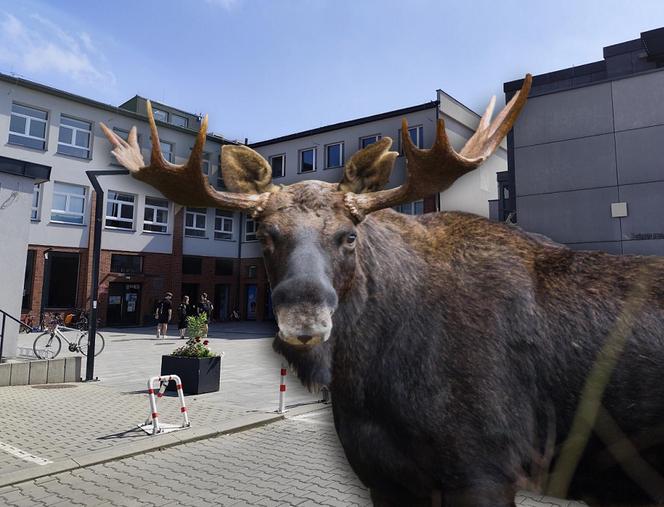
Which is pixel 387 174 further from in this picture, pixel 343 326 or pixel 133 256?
pixel 133 256

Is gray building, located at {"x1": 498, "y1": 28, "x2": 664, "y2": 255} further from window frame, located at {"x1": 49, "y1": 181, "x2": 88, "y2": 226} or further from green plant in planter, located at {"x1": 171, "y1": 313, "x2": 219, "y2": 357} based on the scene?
window frame, located at {"x1": 49, "y1": 181, "x2": 88, "y2": 226}

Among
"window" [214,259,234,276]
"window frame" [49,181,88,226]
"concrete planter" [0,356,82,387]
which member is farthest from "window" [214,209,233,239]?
"concrete planter" [0,356,82,387]

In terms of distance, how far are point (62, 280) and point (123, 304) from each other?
4.07m

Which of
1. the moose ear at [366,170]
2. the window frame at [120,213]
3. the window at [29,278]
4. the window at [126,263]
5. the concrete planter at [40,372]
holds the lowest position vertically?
the concrete planter at [40,372]

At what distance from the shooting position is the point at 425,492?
7.98ft

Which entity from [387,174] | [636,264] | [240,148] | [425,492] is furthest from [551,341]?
[240,148]

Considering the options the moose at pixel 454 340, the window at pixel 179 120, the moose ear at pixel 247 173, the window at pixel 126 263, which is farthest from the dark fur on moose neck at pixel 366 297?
the window at pixel 179 120

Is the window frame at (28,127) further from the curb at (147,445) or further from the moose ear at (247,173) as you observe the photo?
the moose ear at (247,173)

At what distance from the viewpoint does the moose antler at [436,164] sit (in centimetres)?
267

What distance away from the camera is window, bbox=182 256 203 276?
34750 millimetres

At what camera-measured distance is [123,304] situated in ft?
105

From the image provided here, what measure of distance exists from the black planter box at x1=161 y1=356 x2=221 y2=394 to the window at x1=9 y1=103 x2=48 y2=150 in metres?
23.3

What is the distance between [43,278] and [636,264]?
3171 centimetres

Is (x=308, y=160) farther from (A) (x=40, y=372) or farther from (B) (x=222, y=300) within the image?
(A) (x=40, y=372)
